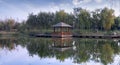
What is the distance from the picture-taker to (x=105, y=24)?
37188 millimetres

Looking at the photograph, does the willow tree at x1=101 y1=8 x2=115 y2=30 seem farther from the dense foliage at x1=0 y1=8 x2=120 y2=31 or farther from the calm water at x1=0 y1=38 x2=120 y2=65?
the calm water at x1=0 y1=38 x2=120 y2=65

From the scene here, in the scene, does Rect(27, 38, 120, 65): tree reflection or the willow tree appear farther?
the willow tree

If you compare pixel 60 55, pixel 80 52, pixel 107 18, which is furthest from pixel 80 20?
pixel 60 55

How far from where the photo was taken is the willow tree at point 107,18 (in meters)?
36.9

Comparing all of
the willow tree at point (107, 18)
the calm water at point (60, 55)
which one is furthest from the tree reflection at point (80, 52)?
the willow tree at point (107, 18)

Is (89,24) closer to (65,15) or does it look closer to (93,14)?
(93,14)

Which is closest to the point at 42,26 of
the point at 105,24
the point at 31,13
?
the point at 31,13

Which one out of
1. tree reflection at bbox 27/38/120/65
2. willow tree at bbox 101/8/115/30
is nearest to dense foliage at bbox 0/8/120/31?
willow tree at bbox 101/8/115/30

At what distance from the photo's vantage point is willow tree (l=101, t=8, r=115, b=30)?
36.9m

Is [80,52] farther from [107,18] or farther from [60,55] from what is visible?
[107,18]

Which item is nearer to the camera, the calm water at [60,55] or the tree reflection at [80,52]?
the calm water at [60,55]

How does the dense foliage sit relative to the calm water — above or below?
above

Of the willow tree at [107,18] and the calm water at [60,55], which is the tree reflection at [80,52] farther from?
the willow tree at [107,18]

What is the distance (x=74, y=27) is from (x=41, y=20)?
6347mm
